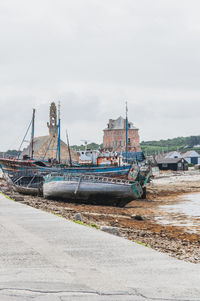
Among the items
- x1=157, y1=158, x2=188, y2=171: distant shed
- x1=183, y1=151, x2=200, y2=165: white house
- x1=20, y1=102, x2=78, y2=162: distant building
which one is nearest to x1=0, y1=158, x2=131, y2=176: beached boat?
x1=20, y1=102, x2=78, y2=162: distant building

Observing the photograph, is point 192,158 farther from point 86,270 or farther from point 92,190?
point 86,270

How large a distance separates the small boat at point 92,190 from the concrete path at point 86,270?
1943 cm

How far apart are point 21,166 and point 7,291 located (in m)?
49.3

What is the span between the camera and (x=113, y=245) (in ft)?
30.8

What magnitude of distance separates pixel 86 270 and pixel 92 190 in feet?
78.9

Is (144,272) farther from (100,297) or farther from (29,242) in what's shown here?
(29,242)

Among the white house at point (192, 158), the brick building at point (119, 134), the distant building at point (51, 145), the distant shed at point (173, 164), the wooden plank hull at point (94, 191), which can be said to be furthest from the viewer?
the white house at point (192, 158)

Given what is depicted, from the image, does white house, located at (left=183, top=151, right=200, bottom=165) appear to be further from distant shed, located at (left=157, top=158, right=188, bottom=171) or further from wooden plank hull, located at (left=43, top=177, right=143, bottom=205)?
wooden plank hull, located at (left=43, top=177, right=143, bottom=205)

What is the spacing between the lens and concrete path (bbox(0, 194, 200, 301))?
5820mm

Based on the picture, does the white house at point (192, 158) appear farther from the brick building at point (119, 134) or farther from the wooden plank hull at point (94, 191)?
the wooden plank hull at point (94, 191)

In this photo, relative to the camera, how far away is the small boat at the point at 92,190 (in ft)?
99.2

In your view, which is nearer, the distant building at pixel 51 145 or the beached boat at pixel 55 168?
the beached boat at pixel 55 168

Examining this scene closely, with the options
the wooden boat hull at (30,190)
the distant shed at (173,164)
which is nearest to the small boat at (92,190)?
the wooden boat hull at (30,190)

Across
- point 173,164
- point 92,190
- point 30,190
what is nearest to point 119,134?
point 173,164
